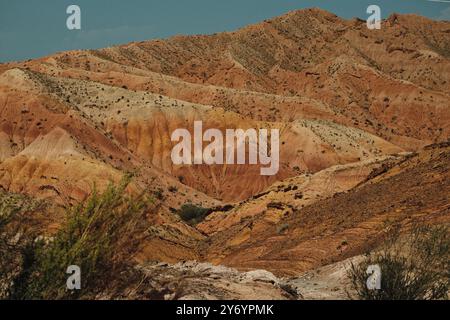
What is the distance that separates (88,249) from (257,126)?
73523mm

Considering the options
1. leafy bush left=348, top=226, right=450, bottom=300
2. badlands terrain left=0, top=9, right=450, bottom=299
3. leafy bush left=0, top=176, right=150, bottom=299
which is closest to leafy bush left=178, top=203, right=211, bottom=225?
badlands terrain left=0, top=9, right=450, bottom=299

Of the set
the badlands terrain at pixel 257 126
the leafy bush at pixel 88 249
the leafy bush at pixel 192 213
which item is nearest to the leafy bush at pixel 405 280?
the badlands terrain at pixel 257 126

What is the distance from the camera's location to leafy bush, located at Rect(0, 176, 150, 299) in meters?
8.61

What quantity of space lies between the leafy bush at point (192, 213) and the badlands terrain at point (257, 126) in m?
0.87

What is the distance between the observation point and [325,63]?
122438 mm

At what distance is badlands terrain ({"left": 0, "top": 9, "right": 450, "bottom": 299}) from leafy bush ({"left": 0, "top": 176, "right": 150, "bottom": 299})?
17.2 inches

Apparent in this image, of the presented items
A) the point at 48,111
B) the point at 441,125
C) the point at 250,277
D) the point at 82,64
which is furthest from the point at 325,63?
the point at 250,277

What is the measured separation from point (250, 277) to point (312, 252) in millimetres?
13472

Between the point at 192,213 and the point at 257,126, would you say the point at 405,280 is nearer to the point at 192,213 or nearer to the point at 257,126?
the point at 192,213

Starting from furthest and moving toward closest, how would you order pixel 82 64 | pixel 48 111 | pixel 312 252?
pixel 82 64 < pixel 48 111 < pixel 312 252

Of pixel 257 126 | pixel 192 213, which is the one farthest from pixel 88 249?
pixel 257 126

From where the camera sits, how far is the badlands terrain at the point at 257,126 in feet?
78.2

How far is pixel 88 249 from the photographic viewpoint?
28.6ft

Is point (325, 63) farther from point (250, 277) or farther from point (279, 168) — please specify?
point (250, 277)
